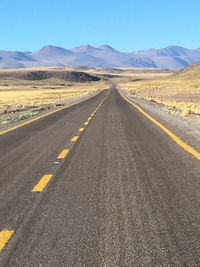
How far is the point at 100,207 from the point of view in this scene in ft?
21.8

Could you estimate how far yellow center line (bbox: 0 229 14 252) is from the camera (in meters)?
5.21

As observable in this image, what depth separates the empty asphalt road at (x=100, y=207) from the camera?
4.89 meters

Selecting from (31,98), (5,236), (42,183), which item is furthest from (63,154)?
(31,98)

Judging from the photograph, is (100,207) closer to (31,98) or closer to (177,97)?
(177,97)

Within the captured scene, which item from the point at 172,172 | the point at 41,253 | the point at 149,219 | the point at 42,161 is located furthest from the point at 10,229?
the point at 42,161

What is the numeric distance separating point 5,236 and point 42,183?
2859 millimetres

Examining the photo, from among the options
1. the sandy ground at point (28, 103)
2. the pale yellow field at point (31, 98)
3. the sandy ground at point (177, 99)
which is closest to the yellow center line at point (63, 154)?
the sandy ground at point (28, 103)

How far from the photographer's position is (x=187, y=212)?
628cm

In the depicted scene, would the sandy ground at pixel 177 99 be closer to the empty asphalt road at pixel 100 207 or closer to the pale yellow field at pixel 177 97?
the pale yellow field at pixel 177 97

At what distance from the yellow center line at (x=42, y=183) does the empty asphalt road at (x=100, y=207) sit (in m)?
0.02

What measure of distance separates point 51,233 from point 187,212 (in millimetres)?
1774

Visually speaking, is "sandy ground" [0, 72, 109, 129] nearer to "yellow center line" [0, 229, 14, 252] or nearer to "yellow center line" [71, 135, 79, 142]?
"yellow center line" [71, 135, 79, 142]

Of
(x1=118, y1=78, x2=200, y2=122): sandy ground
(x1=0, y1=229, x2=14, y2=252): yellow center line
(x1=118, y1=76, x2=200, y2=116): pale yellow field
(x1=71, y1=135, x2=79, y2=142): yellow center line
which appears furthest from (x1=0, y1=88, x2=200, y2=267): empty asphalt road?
(x1=118, y1=76, x2=200, y2=116): pale yellow field

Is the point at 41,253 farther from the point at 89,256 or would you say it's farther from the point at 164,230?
the point at 164,230
